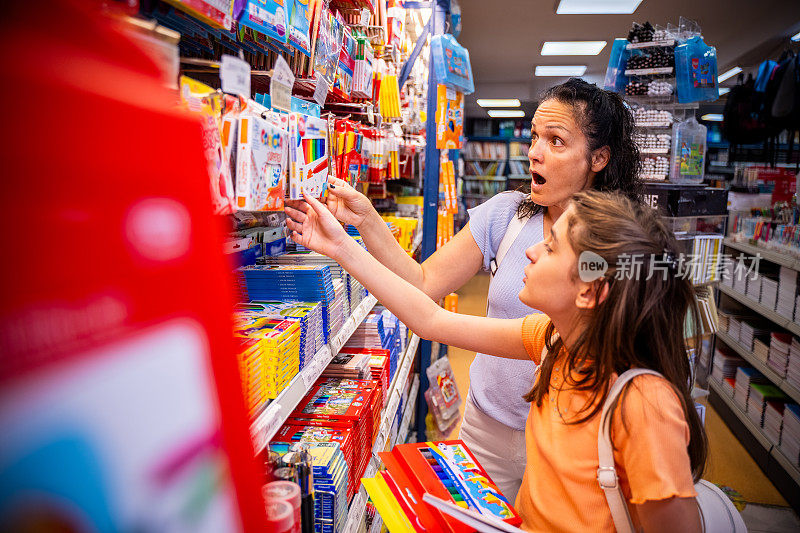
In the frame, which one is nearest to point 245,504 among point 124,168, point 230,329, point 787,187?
point 230,329

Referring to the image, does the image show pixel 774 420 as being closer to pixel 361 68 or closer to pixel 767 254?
pixel 767 254

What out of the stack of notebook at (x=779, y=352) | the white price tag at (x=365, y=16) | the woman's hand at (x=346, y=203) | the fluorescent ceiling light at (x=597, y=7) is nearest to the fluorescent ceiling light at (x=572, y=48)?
the fluorescent ceiling light at (x=597, y=7)

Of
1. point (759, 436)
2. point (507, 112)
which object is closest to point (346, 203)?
point (759, 436)

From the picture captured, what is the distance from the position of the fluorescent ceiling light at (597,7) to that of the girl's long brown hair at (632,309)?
571cm

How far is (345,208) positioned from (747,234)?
453 centimetres

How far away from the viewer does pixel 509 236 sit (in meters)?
1.73

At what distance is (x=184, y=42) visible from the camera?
43.8 inches

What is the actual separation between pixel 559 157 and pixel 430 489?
1050mm

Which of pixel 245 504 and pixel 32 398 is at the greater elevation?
pixel 32 398

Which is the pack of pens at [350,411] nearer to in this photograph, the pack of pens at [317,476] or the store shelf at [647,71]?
the pack of pens at [317,476]

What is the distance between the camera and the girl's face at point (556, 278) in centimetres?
108

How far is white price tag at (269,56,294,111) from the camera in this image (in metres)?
1.11

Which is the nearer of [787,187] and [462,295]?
[787,187]

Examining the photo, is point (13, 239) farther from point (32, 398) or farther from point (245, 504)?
point (245, 504)
